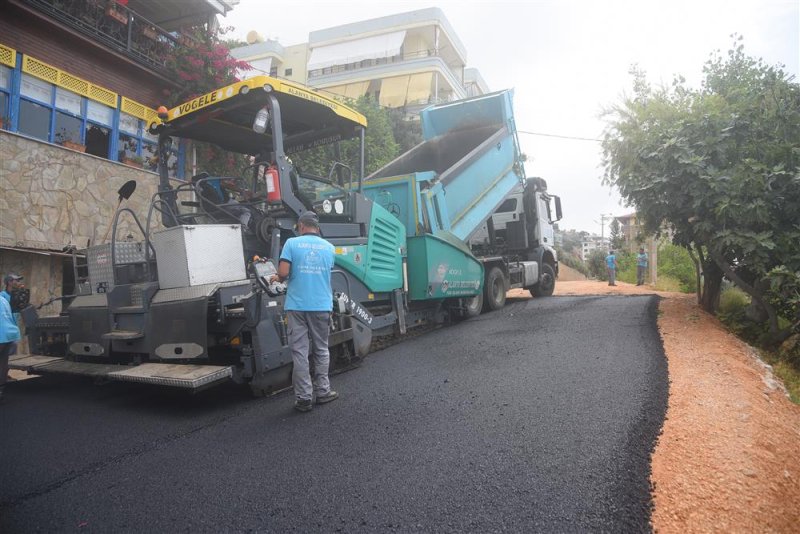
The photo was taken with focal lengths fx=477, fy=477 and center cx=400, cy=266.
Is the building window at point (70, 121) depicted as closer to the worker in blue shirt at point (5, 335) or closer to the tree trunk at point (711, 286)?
the worker in blue shirt at point (5, 335)

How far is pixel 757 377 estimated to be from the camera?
14.7ft

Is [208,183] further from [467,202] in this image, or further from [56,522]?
[467,202]

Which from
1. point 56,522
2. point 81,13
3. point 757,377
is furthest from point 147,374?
point 81,13

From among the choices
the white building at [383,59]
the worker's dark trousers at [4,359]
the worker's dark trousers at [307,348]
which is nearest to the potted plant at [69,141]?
the worker's dark trousers at [4,359]

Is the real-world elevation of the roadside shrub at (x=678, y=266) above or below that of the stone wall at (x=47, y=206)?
below

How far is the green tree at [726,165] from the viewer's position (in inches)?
238

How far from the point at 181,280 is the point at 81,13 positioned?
27.1 feet

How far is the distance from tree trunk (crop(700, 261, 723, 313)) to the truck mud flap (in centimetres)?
774

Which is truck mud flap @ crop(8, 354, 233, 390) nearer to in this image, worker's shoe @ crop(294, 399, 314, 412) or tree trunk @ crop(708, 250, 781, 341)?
worker's shoe @ crop(294, 399, 314, 412)

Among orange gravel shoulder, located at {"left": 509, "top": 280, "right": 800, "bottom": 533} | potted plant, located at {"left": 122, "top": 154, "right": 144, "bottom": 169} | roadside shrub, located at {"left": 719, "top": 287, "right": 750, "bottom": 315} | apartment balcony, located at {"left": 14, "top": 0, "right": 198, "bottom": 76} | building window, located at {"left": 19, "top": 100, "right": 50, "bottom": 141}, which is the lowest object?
orange gravel shoulder, located at {"left": 509, "top": 280, "right": 800, "bottom": 533}

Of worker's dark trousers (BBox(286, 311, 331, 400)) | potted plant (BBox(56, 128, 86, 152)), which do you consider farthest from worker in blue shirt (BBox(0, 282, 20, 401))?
potted plant (BBox(56, 128, 86, 152))

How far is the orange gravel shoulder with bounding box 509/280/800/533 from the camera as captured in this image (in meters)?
2.16

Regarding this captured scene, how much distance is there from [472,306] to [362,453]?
5439 mm

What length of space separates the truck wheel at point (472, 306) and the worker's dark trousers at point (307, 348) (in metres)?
4.28
